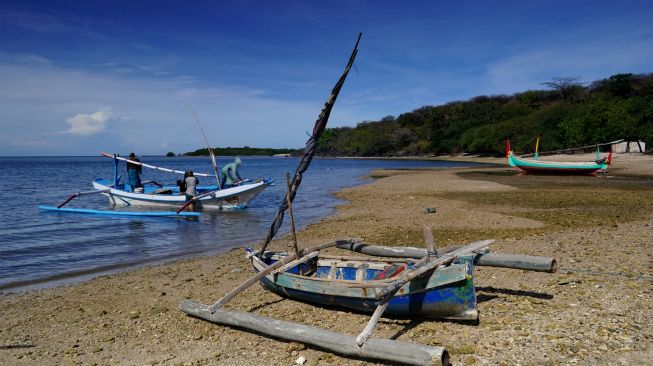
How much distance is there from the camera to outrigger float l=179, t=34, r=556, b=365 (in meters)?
5.30

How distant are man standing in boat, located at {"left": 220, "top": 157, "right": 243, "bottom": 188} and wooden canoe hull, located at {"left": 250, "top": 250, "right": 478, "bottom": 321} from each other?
627 inches

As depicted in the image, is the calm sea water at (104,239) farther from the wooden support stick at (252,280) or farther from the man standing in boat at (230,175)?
the wooden support stick at (252,280)

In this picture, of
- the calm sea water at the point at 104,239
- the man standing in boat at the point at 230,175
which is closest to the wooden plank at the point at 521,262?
the calm sea water at the point at 104,239

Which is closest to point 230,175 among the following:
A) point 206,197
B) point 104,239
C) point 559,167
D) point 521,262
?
point 206,197

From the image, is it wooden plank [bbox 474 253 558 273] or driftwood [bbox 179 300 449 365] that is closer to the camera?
driftwood [bbox 179 300 449 365]

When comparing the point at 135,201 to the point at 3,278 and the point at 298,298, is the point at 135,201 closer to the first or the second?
the point at 3,278

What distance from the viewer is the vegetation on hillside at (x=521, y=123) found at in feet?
186

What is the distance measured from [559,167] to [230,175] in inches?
1052

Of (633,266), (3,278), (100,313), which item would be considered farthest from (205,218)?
(633,266)

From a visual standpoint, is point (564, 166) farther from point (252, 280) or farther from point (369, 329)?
point (369, 329)

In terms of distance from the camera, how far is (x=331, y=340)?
18.1 feet

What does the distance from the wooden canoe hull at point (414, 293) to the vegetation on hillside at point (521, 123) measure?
56612 millimetres

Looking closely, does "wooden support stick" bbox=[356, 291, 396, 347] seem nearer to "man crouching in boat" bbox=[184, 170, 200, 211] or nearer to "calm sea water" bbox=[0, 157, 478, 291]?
"calm sea water" bbox=[0, 157, 478, 291]

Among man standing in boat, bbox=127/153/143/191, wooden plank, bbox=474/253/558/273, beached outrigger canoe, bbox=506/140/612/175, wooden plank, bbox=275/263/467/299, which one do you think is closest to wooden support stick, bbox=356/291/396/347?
wooden plank, bbox=275/263/467/299
